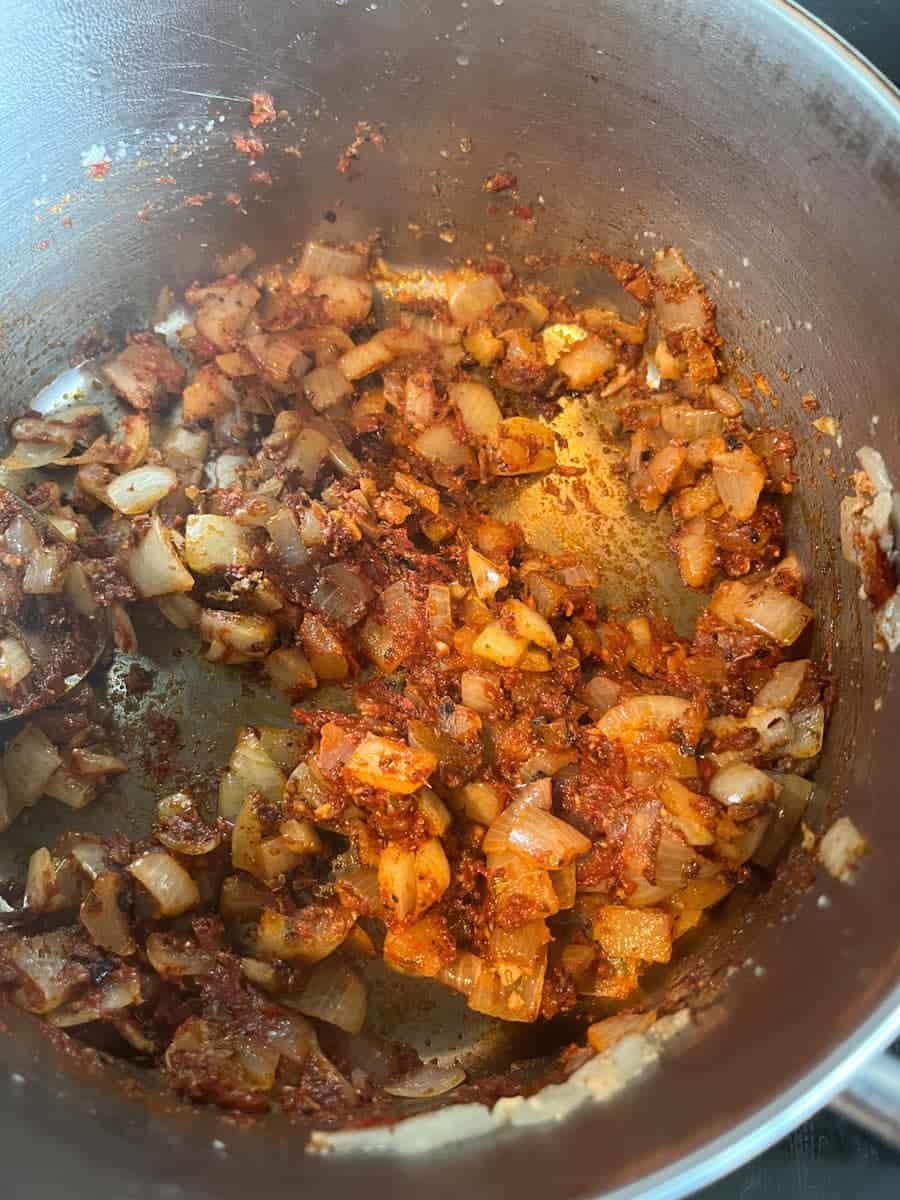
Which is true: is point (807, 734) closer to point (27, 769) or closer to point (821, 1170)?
point (821, 1170)

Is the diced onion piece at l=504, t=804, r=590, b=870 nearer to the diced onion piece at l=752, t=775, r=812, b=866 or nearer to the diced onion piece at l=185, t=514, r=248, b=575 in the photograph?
the diced onion piece at l=752, t=775, r=812, b=866

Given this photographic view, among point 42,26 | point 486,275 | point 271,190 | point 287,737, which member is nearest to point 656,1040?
point 287,737

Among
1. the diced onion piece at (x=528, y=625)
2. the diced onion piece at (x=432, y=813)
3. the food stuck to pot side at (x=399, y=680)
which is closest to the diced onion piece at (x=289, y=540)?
the food stuck to pot side at (x=399, y=680)


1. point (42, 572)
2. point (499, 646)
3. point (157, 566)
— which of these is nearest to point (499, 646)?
point (499, 646)

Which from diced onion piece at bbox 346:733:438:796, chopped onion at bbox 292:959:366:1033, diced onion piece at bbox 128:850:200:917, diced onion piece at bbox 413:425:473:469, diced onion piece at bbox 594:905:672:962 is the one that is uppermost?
diced onion piece at bbox 413:425:473:469

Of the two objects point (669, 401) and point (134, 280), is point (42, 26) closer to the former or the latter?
point (134, 280)

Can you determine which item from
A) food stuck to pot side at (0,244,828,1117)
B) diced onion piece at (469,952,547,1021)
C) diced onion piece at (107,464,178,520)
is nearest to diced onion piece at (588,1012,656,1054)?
food stuck to pot side at (0,244,828,1117)
